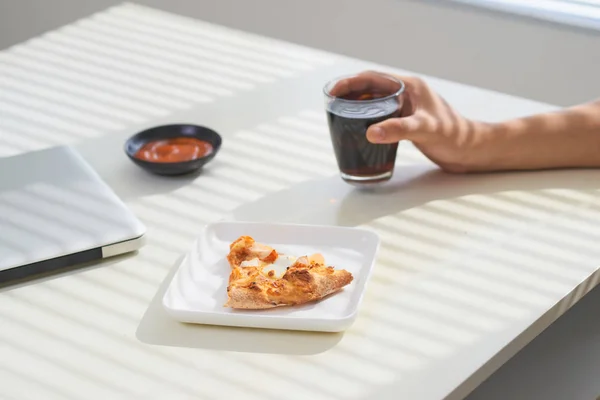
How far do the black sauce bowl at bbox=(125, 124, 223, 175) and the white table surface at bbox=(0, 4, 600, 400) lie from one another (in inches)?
1.0

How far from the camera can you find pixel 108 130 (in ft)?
5.40

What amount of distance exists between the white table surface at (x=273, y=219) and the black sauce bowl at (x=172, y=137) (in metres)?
0.03

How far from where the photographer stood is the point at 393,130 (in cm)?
136

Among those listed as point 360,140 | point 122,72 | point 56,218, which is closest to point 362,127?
point 360,140

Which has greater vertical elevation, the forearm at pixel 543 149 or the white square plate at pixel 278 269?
the forearm at pixel 543 149

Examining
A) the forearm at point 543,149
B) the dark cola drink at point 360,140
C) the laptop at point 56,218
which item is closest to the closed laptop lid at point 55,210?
the laptop at point 56,218

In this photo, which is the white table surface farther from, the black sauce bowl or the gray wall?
the gray wall

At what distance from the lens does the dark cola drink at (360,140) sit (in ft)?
4.48

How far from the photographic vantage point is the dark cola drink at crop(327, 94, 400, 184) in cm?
137

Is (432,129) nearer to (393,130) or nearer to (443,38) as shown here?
(393,130)

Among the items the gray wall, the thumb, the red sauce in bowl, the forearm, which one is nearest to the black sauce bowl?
the red sauce in bowl

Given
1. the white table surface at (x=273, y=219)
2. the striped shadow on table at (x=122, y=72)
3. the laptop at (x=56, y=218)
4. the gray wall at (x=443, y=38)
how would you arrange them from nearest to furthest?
1. the white table surface at (x=273, y=219)
2. the laptop at (x=56, y=218)
3. the striped shadow on table at (x=122, y=72)
4. the gray wall at (x=443, y=38)

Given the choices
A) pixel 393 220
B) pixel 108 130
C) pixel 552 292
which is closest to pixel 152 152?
pixel 108 130

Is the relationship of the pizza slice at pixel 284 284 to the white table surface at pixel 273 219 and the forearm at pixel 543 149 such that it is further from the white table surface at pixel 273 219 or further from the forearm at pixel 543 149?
the forearm at pixel 543 149
